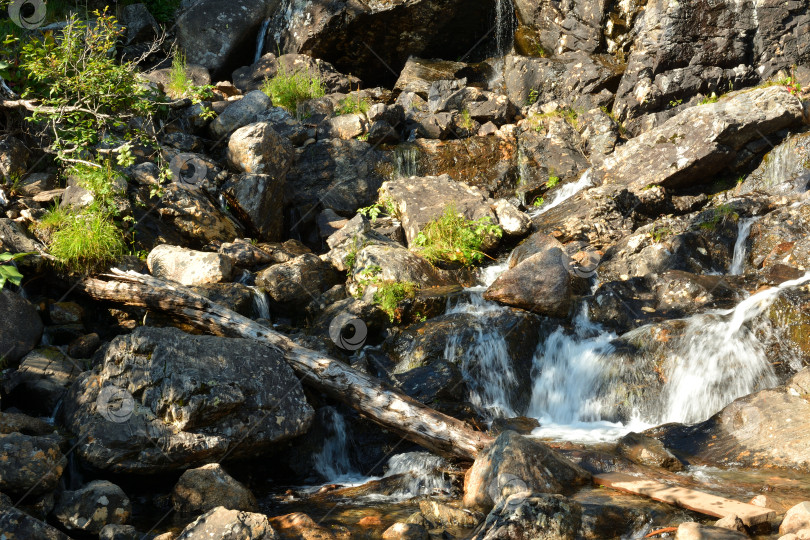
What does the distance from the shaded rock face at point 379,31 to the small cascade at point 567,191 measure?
575 centimetres

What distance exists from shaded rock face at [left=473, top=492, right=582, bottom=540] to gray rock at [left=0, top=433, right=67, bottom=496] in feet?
9.05

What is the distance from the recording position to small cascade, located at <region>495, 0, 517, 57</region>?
14.6m

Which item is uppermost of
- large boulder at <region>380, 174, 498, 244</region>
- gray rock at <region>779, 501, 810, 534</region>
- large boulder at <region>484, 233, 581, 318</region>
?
large boulder at <region>380, 174, 498, 244</region>

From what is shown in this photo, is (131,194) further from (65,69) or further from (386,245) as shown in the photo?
(386,245)

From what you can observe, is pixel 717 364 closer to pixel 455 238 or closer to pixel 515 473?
pixel 515 473

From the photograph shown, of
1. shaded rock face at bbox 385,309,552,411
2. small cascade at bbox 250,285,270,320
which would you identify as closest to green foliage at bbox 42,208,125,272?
small cascade at bbox 250,285,270,320

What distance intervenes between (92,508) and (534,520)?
2.86m

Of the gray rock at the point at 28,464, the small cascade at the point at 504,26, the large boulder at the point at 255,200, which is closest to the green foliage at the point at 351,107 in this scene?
the large boulder at the point at 255,200

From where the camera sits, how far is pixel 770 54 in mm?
11414

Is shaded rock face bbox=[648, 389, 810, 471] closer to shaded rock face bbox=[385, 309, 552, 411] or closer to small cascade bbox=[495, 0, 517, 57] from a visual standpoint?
shaded rock face bbox=[385, 309, 552, 411]

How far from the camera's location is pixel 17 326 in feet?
19.8

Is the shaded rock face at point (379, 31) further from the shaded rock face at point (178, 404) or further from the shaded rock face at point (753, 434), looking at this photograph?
the shaded rock face at point (753, 434)

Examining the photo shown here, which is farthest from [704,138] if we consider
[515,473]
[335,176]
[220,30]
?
[220,30]

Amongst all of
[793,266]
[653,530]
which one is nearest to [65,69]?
[653,530]
